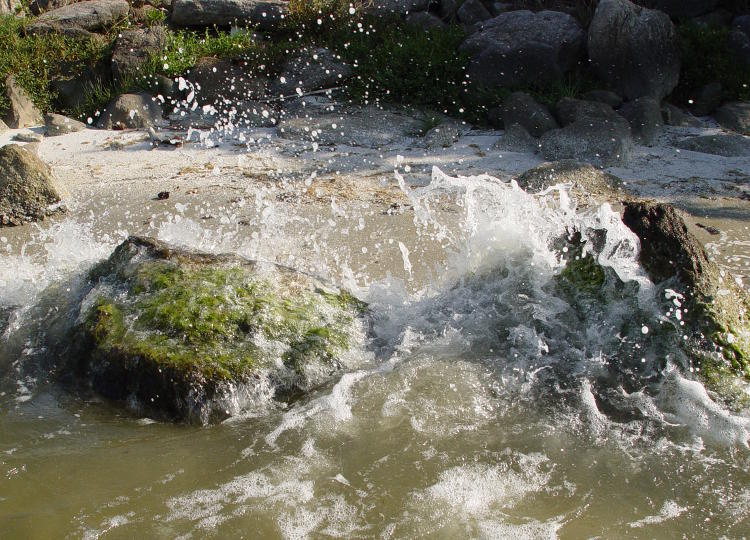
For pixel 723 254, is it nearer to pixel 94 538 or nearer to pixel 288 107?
pixel 94 538

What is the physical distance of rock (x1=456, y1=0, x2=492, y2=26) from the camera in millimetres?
10633

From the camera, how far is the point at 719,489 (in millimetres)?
3434

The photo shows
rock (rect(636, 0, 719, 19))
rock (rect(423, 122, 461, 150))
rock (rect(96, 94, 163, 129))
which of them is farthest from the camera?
rock (rect(636, 0, 719, 19))

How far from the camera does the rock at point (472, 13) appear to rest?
1063cm

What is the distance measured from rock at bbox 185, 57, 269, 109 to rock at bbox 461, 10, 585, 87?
265 centimetres

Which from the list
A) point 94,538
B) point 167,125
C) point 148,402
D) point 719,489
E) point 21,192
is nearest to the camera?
point 94,538

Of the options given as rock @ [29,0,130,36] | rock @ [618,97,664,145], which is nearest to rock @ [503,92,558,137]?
rock @ [618,97,664,145]

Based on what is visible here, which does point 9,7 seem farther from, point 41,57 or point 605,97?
point 605,97

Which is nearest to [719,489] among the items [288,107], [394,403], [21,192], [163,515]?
[394,403]

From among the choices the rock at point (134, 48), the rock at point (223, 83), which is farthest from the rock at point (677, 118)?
the rock at point (134, 48)

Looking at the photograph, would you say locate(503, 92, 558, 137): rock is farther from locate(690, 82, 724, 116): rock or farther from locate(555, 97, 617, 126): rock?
locate(690, 82, 724, 116): rock

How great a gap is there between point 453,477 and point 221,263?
2142mm

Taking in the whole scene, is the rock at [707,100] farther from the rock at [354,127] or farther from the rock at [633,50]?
the rock at [354,127]

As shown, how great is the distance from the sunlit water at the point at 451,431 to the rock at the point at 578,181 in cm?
136
